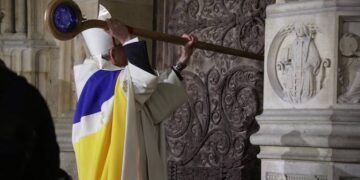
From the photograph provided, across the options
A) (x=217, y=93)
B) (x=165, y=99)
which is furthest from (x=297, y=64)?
(x=217, y=93)

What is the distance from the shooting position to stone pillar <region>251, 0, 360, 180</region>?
4723mm

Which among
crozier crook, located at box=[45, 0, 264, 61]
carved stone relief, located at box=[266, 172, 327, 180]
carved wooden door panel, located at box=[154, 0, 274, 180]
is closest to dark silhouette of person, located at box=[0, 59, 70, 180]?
crozier crook, located at box=[45, 0, 264, 61]

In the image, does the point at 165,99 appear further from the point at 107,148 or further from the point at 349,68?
the point at 349,68

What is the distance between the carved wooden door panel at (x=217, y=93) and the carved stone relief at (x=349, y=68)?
3.66 feet

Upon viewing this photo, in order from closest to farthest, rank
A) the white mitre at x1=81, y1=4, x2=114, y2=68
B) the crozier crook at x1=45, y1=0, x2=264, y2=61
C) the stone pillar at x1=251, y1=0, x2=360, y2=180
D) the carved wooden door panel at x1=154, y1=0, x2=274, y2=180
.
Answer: the stone pillar at x1=251, y1=0, x2=360, y2=180, the crozier crook at x1=45, y1=0, x2=264, y2=61, the white mitre at x1=81, y1=4, x2=114, y2=68, the carved wooden door panel at x1=154, y1=0, x2=274, y2=180

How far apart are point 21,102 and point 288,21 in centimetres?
225

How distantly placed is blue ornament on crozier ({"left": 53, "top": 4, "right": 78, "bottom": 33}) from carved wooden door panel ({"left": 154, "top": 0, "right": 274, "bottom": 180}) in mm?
1383

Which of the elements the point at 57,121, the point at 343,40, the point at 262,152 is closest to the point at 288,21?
the point at 343,40

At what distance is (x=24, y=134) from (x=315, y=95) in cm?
218

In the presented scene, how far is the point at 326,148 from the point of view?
4742 mm

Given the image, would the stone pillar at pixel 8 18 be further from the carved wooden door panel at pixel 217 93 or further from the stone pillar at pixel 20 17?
the carved wooden door panel at pixel 217 93

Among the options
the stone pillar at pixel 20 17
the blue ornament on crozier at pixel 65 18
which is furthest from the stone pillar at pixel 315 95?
the stone pillar at pixel 20 17

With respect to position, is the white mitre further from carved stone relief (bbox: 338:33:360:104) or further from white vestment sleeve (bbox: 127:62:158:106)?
carved stone relief (bbox: 338:33:360:104)

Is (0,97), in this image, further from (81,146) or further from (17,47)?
(17,47)
